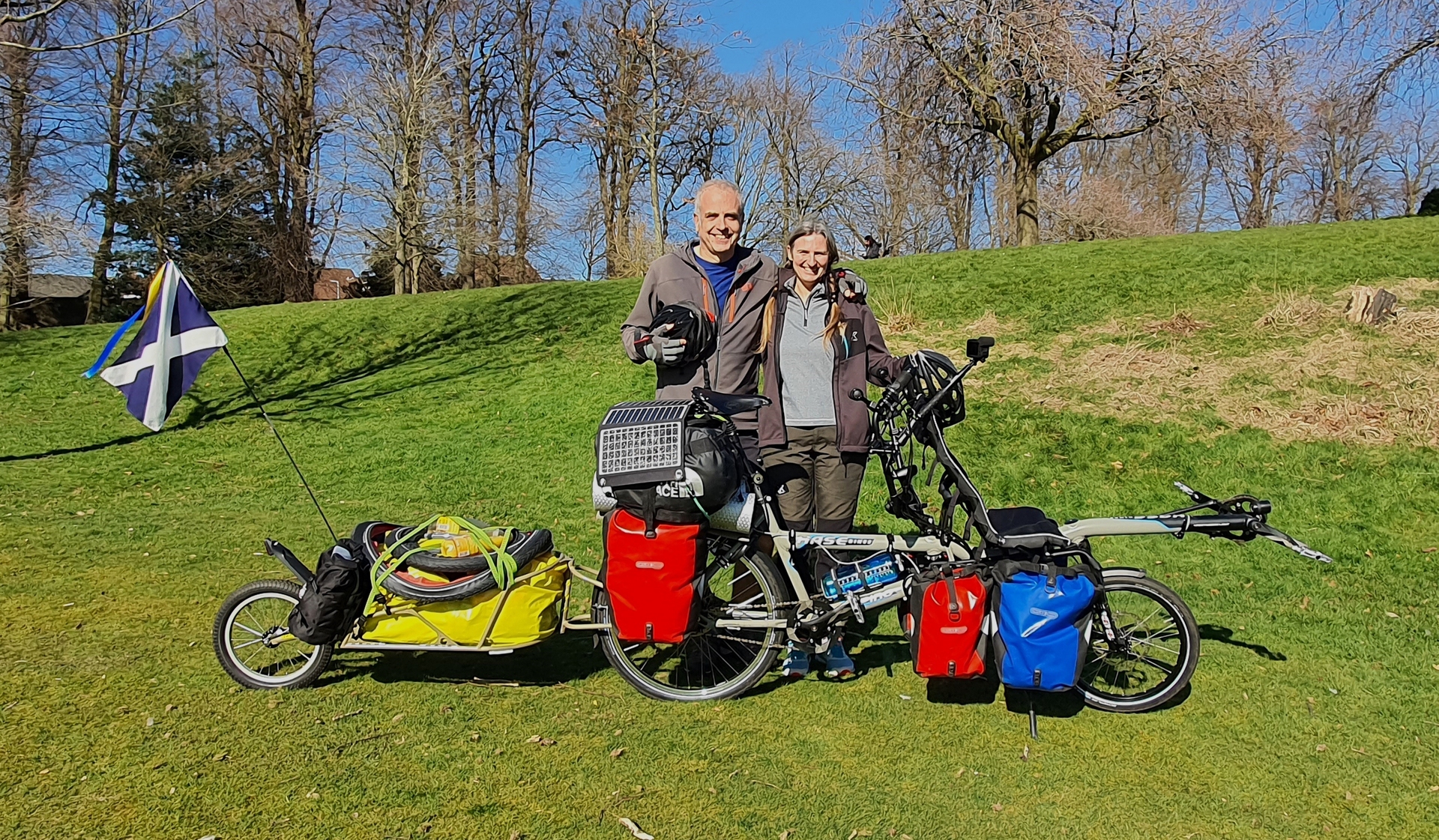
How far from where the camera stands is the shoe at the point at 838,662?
4.09 m

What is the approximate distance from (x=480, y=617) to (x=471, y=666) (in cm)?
56

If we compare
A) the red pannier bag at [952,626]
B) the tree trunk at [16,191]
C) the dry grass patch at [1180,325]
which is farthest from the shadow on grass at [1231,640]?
the tree trunk at [16,191]

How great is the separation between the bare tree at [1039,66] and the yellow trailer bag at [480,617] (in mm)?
15108

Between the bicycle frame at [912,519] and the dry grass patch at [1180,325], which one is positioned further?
the dry grass patch at [1180,325]

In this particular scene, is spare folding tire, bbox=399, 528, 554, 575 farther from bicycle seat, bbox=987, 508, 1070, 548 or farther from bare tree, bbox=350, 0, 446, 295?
bare tree, bbox=350, 0, 446, 295

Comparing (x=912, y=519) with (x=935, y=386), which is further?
(x=912, y=519)

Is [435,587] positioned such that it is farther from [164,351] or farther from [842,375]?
[842,375]

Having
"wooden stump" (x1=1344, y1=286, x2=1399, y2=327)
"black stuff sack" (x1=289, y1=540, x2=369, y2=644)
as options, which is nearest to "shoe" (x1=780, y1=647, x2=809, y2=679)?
"black stuff sack" (x1=289, y1=540, x2=369, y2=644)

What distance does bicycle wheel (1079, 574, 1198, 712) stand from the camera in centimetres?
365

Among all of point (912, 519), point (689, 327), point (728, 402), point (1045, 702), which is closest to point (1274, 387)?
point (1045, 702)

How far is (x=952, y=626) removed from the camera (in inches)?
137

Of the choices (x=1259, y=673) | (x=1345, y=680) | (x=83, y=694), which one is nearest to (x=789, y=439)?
(x=1259, y=673)

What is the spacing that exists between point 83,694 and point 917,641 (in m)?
3.39

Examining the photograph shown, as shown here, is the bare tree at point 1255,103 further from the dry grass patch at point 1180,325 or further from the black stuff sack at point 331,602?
the black stuff sack at point 331,602
